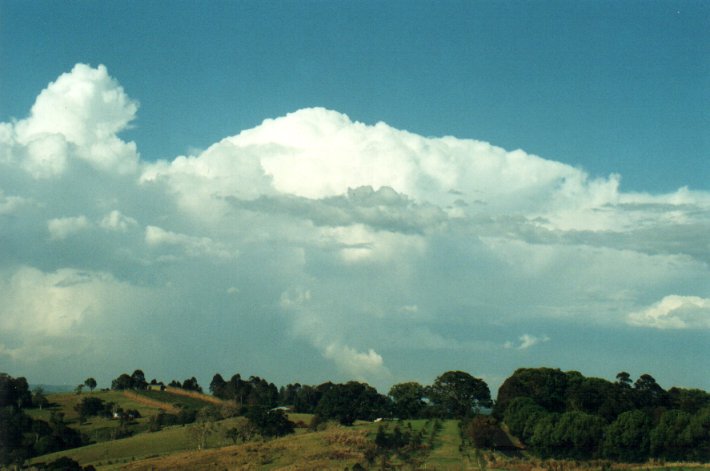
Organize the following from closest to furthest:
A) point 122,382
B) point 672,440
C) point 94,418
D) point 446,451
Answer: point 672,440, point 446,451, point 94,418, point 122,382

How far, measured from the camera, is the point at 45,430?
110m

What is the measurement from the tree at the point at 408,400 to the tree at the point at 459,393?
483cm

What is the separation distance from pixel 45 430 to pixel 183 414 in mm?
24602

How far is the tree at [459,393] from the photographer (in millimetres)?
148125

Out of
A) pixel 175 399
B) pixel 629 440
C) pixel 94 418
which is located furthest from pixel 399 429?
pixel 175 399

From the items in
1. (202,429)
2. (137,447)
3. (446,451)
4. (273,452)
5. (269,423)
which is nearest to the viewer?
(273,452)

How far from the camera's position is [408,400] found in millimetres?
157750

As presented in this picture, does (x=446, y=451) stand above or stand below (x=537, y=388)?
below

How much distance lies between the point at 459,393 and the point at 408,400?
14092 mm

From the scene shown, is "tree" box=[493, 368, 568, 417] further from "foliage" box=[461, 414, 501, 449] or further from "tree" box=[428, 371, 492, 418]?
"foliage" box=[461, 414, 501, 449]

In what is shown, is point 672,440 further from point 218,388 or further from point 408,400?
point 218,388

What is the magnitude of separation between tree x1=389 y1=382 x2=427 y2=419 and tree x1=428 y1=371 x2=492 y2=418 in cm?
483

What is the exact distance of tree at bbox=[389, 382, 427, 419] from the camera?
148 m

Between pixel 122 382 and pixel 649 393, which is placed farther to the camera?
pixel 122 382
